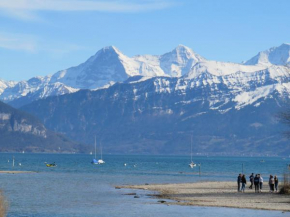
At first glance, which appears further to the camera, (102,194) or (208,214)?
(102,194)

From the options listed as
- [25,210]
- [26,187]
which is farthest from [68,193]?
[25,210]

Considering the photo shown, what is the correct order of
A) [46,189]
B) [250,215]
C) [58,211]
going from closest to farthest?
1. [250,215]
2. [58,211]
3. [46,189]

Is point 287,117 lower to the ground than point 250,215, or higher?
higher

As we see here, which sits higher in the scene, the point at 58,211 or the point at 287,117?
the point at 287,117

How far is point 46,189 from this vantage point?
102 metres

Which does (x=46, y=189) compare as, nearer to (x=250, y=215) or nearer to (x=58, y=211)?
(x=58, y=211)

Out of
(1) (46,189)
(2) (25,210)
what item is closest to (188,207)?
(2) (25,210)

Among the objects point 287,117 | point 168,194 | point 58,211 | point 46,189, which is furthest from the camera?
point 46,189

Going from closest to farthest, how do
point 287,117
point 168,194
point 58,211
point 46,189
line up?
point 58,211 → point 287,117 → point 168,194 → point 46,189

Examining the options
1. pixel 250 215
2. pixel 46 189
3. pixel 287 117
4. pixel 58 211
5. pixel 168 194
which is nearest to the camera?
pixel 250 215

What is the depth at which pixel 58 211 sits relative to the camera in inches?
2817

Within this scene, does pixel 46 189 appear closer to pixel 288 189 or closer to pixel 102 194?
pixel 102 194

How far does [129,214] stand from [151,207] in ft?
20.3

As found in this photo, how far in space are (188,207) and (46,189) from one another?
110ft
